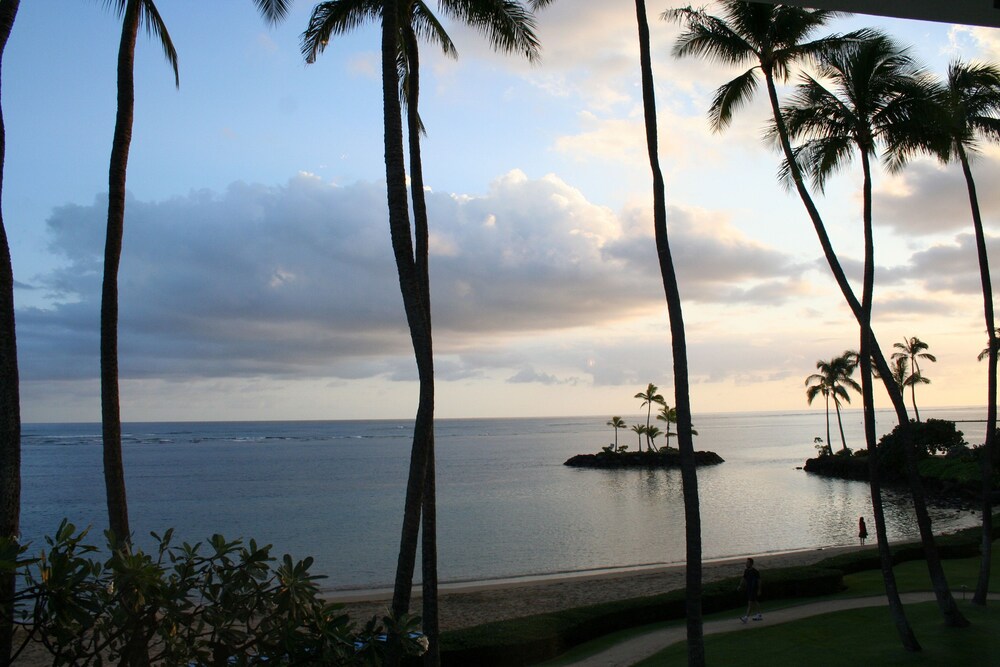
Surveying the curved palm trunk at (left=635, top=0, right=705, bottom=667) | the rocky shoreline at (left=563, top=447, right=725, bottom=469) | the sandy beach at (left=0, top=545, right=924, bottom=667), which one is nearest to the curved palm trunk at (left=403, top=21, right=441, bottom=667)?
the curved palm trunk at (left=635, top=0, right=705, bottom=667)

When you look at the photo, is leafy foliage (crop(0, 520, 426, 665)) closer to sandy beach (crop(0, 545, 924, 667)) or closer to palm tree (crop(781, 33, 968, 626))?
palm tree (crop(781, 33, 968, 626))

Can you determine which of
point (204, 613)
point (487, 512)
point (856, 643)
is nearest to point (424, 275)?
point (204, 613)

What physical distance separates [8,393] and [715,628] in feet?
49.4

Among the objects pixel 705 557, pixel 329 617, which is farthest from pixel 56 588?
pixel 705 557

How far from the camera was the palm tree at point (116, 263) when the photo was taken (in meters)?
10.3

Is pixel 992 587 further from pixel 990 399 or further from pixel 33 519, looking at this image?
pixel 33 519

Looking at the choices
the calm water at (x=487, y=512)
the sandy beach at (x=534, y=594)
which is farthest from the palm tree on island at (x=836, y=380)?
the sandy beach at (x=534, y=594)

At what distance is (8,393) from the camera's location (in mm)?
8242

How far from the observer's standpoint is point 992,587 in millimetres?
18484

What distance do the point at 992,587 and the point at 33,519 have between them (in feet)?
184

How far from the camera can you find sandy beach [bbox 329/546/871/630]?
22.7m

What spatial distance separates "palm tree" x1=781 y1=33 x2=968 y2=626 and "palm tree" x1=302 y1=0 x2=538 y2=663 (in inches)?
248

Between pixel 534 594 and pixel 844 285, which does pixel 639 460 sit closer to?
pixel 534 594

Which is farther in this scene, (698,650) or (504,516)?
(504,516)
